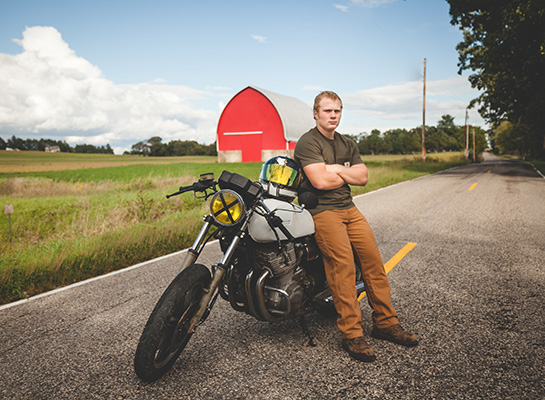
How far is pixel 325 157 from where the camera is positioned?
3.08 meters

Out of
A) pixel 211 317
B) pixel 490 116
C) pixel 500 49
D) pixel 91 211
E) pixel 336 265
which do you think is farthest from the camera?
pixel 490 116

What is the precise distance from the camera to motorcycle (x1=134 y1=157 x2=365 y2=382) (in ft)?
7.83

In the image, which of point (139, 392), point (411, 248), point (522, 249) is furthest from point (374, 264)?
point (522, 249)

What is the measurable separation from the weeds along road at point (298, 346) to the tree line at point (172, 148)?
89798 mm

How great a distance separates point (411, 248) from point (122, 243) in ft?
15.1

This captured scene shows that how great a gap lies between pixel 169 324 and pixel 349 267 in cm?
136

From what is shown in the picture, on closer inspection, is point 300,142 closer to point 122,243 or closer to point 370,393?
point 370,393

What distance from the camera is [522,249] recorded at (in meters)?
5.70

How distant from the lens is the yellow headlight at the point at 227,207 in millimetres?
2471

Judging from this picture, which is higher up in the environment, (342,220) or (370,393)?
(342,220)

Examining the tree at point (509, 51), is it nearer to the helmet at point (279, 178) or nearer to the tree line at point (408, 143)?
the helmet at point (279, 178)

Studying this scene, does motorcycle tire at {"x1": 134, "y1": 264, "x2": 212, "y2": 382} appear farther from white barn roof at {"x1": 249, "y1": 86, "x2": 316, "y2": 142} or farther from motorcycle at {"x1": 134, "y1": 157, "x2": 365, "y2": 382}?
white barn roof at {"x1": 249, "y1": 86, "x2": 316, "y2": 142}

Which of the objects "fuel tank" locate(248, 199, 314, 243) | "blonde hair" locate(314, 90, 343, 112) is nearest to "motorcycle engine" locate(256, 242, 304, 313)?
"fuel tank" locate(248, 199, 314, 243)

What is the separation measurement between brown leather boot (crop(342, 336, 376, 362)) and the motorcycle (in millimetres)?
310
